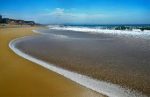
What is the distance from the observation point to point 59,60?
34.9ft

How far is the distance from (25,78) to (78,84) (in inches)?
68.7

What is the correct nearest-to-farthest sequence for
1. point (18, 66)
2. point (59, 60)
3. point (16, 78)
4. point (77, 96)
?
point (77, 96) → point (16, 78) → point (18, 66) → point (59, 60)

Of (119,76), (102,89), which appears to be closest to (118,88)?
(102,89)

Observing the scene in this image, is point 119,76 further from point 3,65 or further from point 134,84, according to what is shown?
point 3,65

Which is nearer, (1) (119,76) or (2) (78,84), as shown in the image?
(2) (78,84)

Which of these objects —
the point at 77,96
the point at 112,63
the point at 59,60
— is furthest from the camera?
the point at 59,60

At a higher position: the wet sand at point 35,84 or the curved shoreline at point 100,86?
the wet sand at point 35,84

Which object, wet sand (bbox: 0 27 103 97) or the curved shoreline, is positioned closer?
wet sand (bbox: 0 27 103 97)

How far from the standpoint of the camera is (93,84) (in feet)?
22.4

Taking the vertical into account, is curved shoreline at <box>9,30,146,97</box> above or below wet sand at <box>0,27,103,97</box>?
below

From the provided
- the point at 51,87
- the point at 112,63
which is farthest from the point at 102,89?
the point at 112,63

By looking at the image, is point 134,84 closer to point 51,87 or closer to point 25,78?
point 51,87

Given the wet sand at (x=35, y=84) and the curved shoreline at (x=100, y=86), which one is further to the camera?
the curved shoreline at (x=100, y=86)

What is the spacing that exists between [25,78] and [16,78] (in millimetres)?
283
